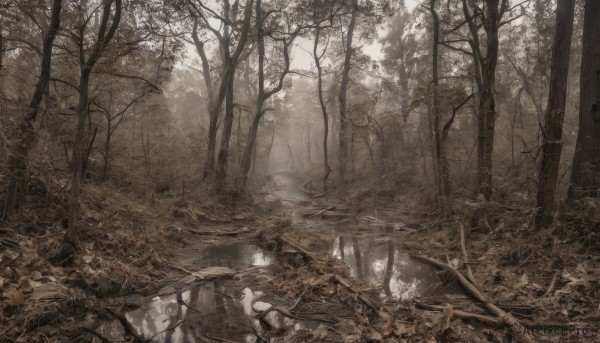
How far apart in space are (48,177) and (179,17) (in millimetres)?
12980

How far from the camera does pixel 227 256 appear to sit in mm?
9344

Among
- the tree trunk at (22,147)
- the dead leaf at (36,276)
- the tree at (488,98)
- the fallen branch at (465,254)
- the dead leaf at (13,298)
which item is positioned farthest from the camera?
the tree at (488,98)

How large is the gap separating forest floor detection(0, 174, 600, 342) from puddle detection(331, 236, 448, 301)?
2.0 inches

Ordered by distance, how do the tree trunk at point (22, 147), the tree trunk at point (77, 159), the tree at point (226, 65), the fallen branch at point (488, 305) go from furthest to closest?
the tree at point (226, 65) → the tree trunk at point (22, 147) → the tree trunk at point (77, 159) → the fallen branch at point (488, 305)

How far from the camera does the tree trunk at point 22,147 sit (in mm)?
6899

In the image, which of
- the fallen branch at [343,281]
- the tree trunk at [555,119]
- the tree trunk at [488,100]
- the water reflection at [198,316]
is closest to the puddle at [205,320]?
the water reflection at [198,316]

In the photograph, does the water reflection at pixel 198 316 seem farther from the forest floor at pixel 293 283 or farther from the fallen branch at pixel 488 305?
the fallen branch at pixel 488 305

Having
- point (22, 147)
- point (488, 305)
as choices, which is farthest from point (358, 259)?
point (22, 147)

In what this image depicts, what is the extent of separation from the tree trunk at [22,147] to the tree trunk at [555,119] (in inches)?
384

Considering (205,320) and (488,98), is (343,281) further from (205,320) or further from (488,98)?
(488,98)

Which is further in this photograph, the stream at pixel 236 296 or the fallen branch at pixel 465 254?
the fallen branch at pixel 465 254

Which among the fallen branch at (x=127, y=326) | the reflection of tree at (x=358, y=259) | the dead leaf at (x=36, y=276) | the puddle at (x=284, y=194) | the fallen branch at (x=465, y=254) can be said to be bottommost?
the puddle at (x=284, y=194)

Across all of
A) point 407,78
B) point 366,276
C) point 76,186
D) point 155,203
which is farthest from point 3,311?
point 407,78

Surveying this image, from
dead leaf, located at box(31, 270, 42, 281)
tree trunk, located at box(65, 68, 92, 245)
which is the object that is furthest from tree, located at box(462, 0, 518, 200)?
dead leaf, located at box(31, 270, 42, 281)
